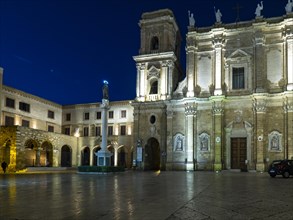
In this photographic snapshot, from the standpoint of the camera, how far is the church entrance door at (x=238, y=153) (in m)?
39.5

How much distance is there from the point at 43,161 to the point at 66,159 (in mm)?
4007

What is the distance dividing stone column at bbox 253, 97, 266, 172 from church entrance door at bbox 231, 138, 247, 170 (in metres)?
1.96

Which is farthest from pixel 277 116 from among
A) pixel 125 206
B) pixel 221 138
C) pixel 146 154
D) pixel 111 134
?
pixel 125 206

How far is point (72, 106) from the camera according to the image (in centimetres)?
5816

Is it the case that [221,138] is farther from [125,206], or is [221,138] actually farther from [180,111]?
[125,206]

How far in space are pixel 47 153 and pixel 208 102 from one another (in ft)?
82.6

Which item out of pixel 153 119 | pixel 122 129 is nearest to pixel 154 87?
pixel 153 119

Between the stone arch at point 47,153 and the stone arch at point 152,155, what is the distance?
13.8m

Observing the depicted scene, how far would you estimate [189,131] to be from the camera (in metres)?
40.9

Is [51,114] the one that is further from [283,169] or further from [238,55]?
[283,169]

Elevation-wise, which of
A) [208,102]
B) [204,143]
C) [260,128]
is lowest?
[204,143]

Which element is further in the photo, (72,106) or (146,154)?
(72,106)

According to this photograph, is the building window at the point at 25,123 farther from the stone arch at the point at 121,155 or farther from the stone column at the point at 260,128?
the stone column at the point at 260,128

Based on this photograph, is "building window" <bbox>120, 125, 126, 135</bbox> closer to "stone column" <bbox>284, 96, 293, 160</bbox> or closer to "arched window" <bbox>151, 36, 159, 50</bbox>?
"arched window" <bbox>151, 36, 159, 50</bbox>
